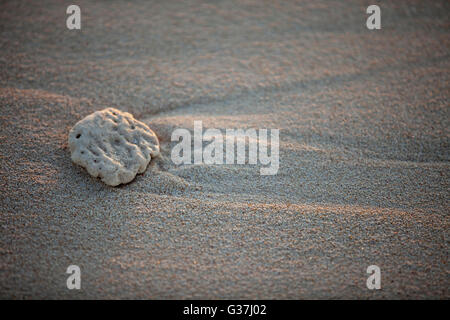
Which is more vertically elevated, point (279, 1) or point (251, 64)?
point (279, 1)

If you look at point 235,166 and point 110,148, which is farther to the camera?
point 235,166

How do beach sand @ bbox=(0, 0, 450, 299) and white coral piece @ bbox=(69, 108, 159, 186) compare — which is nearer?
beach sand @ bbox=(0, 0, 450, 299)

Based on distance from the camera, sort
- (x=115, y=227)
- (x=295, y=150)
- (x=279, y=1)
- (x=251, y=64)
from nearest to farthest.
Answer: (x=115, y=227) → (x=295, y=150) → (x=251, y=64) → (x=279, y=1)

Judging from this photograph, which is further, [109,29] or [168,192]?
[109,29]

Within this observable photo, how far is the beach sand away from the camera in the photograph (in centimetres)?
178

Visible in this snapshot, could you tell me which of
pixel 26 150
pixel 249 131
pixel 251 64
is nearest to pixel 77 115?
pixel 26 150

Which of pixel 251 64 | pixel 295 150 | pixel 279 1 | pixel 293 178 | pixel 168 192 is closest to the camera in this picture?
pixel 168 192

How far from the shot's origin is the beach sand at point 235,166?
178 centimetres

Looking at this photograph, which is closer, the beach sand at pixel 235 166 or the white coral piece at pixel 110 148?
the beach sand at pixel 235 166

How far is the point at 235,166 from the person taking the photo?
7.57 ft

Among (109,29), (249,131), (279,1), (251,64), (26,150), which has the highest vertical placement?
(279,1)

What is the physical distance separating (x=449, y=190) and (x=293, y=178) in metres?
1.01

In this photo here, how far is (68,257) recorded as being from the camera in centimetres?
178

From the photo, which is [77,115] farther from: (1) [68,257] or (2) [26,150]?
(1) [68,257]
